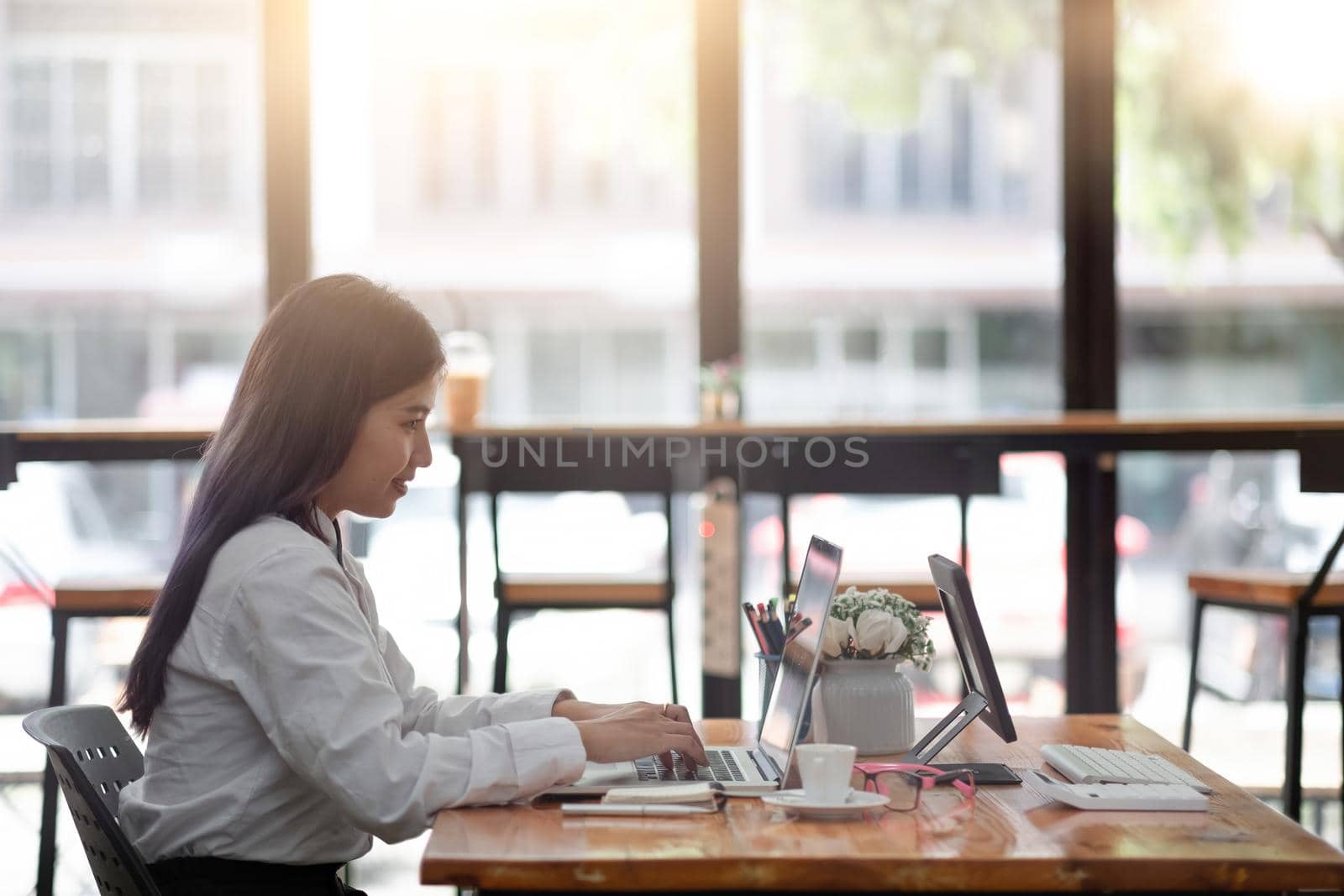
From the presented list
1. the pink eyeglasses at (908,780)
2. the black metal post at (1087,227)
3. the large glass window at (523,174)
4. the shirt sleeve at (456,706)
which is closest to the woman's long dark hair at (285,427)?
the shirt sleeve at (456,706)

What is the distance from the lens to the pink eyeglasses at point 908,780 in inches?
55.2

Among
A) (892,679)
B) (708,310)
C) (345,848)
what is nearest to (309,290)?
(345,848)

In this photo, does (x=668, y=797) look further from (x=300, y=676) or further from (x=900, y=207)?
(x=900, y=207)

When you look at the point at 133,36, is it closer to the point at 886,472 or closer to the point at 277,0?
the point at 277,0

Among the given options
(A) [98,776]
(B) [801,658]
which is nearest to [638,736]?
(B) [801,658]

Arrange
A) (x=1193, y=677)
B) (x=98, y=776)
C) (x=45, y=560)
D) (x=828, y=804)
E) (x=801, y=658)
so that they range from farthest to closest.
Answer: (x=45, y=560) → (x=1193, y=677) → (x=98, y=776) → (x=801, y=658) → (x=828, y=804)

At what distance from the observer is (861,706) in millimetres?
1604

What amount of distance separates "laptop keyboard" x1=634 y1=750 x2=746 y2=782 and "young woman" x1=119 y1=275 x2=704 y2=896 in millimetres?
21

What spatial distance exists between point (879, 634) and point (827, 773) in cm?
30

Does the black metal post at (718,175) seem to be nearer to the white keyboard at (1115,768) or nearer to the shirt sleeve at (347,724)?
the white keyboard at (1115,768)

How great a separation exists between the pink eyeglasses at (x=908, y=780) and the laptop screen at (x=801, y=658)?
87 mm

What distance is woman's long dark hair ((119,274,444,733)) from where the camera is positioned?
1442mm

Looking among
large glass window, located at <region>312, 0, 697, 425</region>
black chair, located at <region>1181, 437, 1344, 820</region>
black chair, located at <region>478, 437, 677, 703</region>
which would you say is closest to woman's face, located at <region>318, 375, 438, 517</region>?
black chair, located at <region>478, 437, 677, 703</region>

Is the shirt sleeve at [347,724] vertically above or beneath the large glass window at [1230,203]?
beneath
